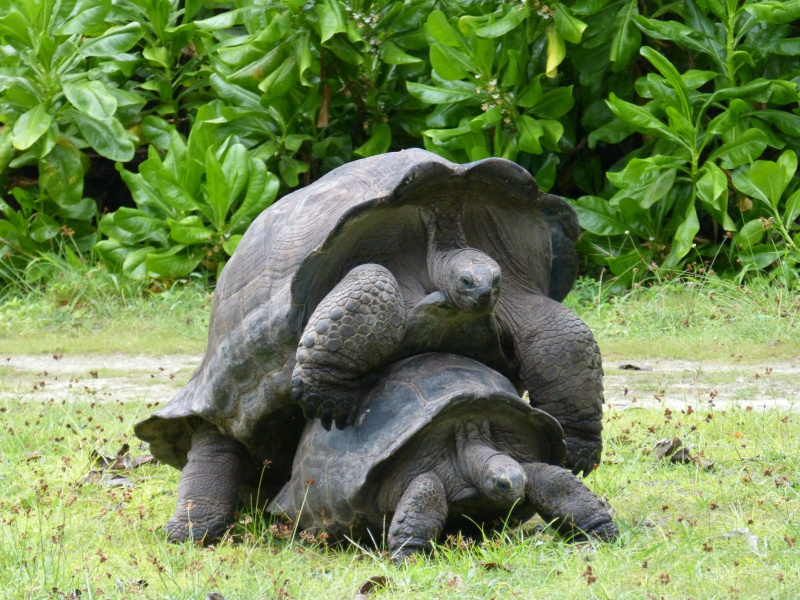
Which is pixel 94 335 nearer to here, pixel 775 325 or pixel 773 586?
pixel 775 325

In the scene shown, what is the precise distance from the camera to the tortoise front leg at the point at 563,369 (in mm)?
3000

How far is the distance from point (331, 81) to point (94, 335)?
2.46 meters

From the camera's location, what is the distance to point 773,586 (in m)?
2.28

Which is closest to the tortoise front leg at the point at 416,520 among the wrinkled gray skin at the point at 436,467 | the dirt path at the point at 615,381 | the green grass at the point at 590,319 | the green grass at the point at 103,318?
the wrinkled gray skin at the point at 436,467

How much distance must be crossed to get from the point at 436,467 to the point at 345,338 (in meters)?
0.42

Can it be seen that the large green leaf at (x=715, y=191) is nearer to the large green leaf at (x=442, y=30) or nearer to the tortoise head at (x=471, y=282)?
the large green leaf at (x=442, y=30)

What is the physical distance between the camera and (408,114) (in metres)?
8.07

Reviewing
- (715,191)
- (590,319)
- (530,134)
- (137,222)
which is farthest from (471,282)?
(137,222)

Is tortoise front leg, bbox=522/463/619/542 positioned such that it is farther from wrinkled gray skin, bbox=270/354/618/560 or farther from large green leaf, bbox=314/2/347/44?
large green leaf, bbox=314/2/347/44

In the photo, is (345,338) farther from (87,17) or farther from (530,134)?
(87,17)

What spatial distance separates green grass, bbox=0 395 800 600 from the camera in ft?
7.82

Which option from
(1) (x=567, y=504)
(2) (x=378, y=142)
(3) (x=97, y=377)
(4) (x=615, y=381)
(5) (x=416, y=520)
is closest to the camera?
(5) (x=416, y=520)

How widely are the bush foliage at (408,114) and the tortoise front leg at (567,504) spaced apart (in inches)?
165

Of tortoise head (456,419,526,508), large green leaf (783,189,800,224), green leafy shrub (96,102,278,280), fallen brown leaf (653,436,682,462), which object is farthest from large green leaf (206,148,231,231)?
tortoise head (456,419,526,508)
